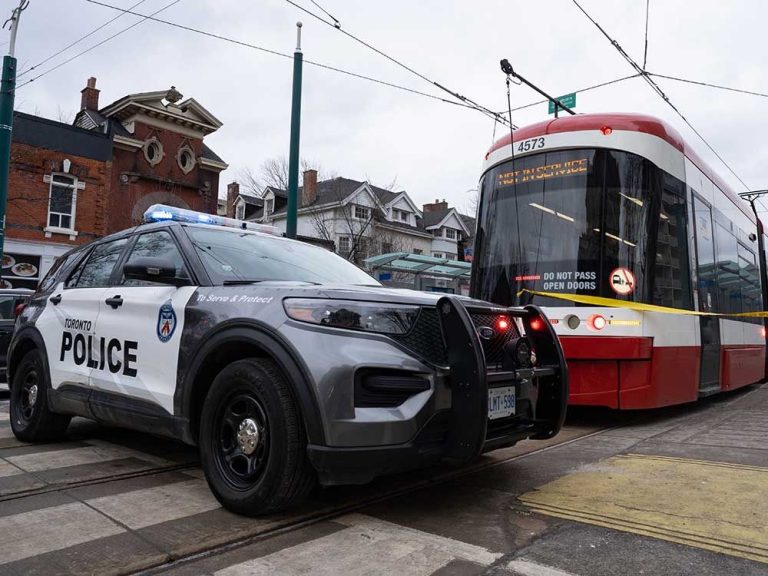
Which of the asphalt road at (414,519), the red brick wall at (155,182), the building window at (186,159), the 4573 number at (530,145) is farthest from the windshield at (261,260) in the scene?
the building window at (186,159)

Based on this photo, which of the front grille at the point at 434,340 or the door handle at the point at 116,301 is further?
the door handle at the point at 116,301

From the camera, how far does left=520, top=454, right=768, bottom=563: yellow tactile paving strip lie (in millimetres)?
3256

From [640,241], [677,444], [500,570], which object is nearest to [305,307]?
[500,570]

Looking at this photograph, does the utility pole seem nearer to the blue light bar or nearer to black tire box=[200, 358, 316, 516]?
the blue light bar

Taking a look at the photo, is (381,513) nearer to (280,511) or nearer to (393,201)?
(280,511)

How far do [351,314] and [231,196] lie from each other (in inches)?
1803

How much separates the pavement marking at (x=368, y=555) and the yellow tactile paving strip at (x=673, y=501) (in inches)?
34.5

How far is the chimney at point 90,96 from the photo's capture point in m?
28.7

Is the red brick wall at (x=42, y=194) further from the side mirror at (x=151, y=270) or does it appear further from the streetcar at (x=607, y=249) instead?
the side mirror at (x=151, y=270)

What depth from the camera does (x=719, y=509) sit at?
3.69 meters

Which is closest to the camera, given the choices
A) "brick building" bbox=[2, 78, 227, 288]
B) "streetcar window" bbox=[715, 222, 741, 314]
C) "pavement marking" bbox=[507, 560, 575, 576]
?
"pavement marking" bbox=[507, 560, 575, 576]

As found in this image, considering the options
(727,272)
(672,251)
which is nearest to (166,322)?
(672,251)

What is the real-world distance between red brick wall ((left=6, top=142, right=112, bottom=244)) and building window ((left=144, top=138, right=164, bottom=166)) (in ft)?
7.96

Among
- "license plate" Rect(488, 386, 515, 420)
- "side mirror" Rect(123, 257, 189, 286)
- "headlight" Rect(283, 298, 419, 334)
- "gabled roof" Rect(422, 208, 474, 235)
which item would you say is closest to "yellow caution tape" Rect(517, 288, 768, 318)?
"license plate" Rect(488, 386, 515, 420)
